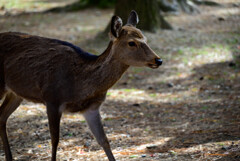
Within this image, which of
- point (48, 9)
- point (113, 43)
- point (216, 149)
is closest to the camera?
point (113, 43)

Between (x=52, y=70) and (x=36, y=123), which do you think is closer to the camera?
(x=52, y=70)

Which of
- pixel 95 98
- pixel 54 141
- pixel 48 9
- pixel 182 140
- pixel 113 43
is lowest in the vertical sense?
pixel 48 9

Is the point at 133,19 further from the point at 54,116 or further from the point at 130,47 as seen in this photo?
the point at 54,116

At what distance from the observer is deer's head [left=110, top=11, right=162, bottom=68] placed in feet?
14.6

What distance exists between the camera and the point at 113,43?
4.63 meters

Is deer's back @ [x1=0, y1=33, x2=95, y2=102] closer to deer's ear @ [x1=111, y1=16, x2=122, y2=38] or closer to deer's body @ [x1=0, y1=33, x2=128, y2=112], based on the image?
deer's body @ [x1=0, y1=33, x2=128, y2=112]

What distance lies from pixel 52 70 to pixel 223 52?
7002mm

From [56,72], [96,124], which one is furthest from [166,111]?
[56,72]

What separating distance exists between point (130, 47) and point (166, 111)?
2.95m

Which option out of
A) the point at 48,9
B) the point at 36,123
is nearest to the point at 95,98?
the point at 36,123

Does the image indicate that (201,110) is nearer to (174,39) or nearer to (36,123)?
(36,123)

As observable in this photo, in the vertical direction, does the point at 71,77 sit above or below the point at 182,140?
above

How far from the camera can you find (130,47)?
4504 millimetres

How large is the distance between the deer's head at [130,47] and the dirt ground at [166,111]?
1.30 m
